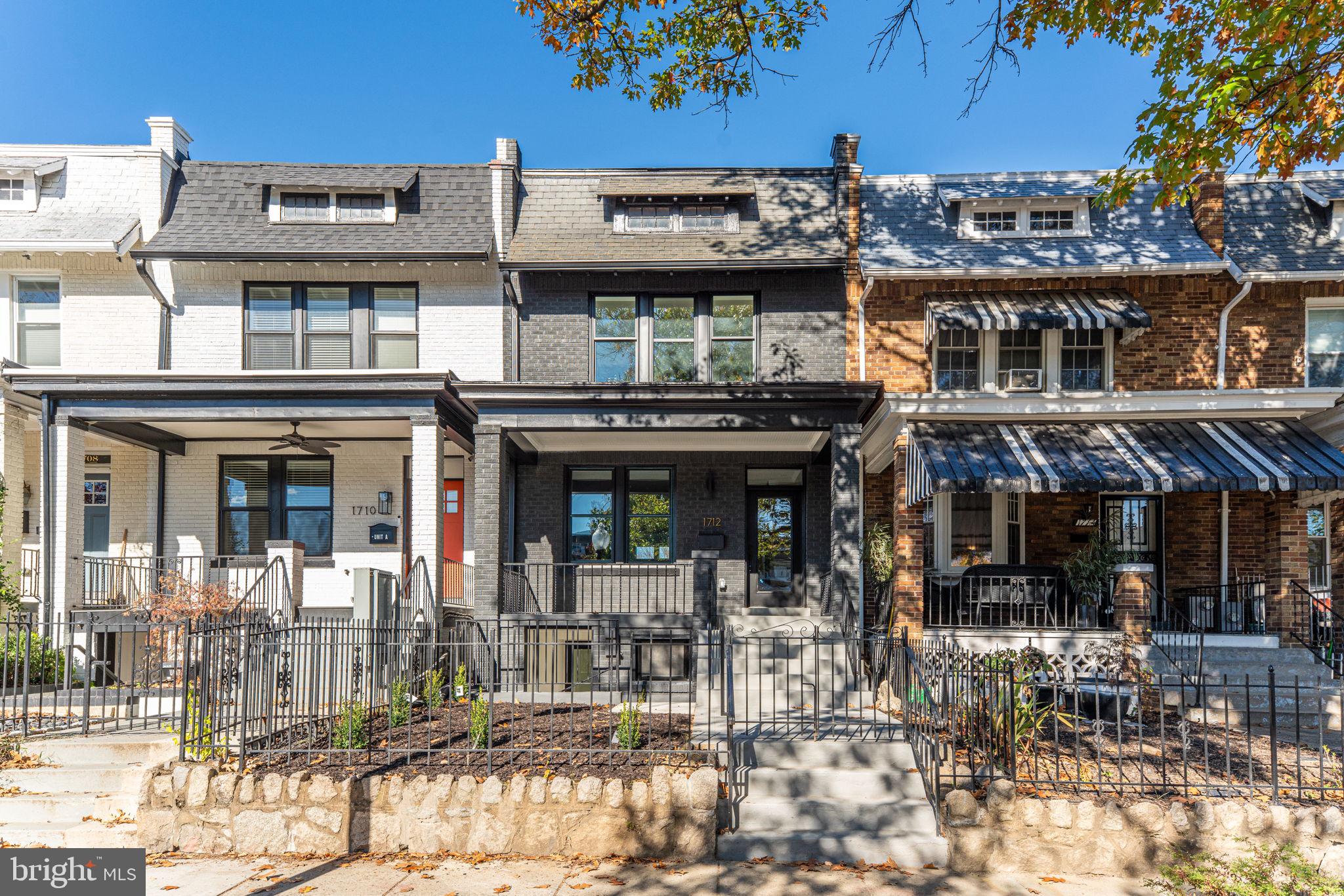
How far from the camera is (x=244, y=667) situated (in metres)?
8.32

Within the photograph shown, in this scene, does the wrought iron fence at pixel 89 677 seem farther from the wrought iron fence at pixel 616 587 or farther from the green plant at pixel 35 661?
the wrought iron fence at pixel 616 587

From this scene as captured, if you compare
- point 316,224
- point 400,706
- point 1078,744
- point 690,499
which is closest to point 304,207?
point 316,224

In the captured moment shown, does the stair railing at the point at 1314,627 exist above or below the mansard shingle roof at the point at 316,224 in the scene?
below

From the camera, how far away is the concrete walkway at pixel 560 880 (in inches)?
274

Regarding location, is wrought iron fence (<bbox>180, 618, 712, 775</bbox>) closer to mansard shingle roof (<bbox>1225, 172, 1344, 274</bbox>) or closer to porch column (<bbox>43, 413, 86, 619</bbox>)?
porch column (<bbox>43, 413, 86, 619</bbox>)

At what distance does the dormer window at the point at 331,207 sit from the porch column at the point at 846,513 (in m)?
8.24

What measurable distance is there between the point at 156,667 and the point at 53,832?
4450 millimetres

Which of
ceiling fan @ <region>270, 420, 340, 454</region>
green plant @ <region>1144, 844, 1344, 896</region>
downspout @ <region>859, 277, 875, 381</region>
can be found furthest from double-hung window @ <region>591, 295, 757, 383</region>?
green plant @ <region>1144, 844, 1344, 896</region>

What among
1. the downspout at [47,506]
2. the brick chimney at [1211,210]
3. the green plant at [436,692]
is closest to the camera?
the green plant at [436,692]

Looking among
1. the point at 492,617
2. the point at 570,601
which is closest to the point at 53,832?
the point at 492,617

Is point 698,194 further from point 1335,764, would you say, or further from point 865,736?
point 1335,764

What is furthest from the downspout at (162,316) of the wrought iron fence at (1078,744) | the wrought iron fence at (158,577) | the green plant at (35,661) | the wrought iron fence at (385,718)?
the wrought iron fence at (1078,744)

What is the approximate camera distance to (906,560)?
1295 centimetres

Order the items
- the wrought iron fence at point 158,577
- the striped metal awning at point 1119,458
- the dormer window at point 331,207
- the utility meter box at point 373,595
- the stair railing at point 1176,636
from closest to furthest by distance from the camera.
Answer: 1. the utility meter box at point 373,595
2. the striped metal awning at point 1119,458
3. the stair railing at point 1176,636
4. the wrought iron fence at point 158,577
5. the dormer window at point 331,207
